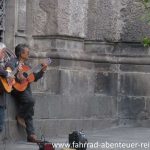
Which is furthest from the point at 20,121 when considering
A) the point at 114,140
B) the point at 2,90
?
the point at 114,140

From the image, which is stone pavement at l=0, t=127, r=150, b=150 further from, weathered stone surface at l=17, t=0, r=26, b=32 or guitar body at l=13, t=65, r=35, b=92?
weathered stone surface at l=17, t=0, r=26, b=32

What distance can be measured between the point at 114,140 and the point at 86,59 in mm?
2842

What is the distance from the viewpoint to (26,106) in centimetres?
1076

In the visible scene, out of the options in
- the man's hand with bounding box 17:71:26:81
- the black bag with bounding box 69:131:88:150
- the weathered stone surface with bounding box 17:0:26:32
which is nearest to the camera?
the black bag with bounding box 69:131:88:150

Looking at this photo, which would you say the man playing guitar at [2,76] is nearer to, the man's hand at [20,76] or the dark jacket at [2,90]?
the dark jacket at [2,90]

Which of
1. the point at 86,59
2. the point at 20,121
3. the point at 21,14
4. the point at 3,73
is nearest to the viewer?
the point at 3,73

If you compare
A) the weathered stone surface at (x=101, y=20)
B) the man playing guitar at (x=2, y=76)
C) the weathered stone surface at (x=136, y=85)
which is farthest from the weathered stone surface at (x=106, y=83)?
the man playing guitar at (x=2, y=76)

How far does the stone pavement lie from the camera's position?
33.5ft

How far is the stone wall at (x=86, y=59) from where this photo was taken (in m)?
12.8

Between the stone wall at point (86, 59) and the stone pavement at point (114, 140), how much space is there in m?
0.39

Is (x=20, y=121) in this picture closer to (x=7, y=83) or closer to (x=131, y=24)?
(x=7, y=83)

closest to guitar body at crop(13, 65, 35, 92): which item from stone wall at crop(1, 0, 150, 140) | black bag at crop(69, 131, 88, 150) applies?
stone wall at crop(1, 0, 150, 140)

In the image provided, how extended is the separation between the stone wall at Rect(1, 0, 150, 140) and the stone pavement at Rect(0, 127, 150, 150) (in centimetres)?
39

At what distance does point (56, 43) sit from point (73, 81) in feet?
2.60
